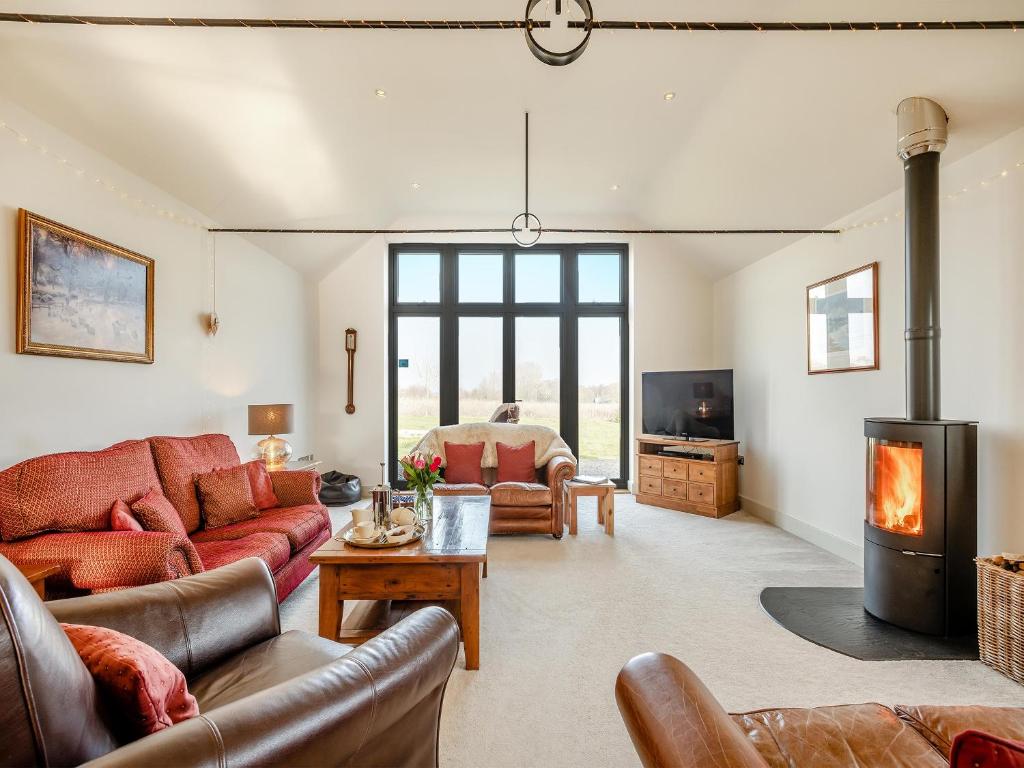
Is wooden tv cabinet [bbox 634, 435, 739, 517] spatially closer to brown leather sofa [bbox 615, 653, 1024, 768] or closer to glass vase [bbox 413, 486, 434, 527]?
glass vase [bbox 413, 486, 434, 527]

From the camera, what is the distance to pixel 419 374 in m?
6.62

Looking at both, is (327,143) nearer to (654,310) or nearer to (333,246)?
(333,246)

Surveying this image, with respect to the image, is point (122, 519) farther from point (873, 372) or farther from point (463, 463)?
point (873, 372)

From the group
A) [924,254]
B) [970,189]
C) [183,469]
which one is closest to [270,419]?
[183,469]

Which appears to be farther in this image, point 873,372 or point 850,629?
point 873,372

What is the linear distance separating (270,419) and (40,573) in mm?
2584

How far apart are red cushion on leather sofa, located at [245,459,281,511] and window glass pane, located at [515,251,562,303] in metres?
3.93

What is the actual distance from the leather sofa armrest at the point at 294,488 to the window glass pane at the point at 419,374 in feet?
9.49

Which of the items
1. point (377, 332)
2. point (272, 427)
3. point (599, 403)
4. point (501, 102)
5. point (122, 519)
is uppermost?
point (501, 102)

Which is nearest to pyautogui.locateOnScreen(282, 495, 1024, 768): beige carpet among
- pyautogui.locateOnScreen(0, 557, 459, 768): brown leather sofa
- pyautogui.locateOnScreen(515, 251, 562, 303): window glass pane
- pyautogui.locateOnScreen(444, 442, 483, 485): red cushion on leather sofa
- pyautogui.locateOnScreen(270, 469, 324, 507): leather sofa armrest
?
pyautogui.locateOnScreen(270, 469, 324, 507): leather sofa armrest


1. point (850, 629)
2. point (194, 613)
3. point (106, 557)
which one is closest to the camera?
point (194, 613)

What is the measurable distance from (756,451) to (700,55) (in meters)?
3.83

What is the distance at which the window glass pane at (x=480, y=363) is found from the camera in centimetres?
659

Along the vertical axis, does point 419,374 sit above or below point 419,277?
below
